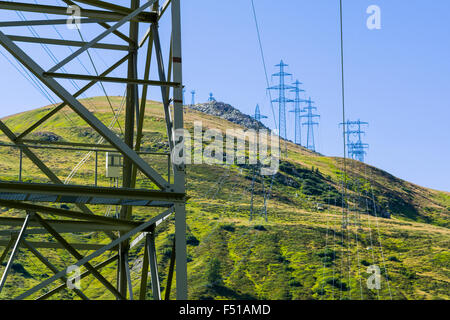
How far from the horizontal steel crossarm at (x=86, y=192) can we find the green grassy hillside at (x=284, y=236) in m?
64.1

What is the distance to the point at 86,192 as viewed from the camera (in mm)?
14406

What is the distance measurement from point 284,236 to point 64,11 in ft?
357

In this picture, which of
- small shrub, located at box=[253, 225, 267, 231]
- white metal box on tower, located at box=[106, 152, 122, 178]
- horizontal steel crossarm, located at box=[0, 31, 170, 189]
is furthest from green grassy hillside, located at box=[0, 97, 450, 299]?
horizontal steel crossarm, located at box=[0, 31, 170, 189]

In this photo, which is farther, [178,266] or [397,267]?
[397,267]

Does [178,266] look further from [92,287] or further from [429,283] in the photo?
[429,283]

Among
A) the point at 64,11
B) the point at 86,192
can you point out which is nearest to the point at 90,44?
the point at 64,11

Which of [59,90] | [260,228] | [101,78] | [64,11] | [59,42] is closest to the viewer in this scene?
[59,90]

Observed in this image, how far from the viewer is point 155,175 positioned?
1486cm

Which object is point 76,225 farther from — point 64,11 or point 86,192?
point 64,11

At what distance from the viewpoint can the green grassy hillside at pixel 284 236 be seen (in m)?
103

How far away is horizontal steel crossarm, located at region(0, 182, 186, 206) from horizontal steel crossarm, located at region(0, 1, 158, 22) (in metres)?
3.86

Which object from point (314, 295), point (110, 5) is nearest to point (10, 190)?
point (110, 5)

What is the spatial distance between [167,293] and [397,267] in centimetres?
10611

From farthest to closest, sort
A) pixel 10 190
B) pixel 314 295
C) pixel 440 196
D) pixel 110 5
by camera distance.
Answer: pixel 440 196, pixel 314 295, pixel 110 5, pixel 10 190
